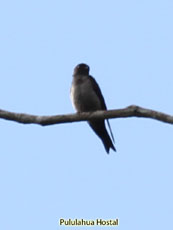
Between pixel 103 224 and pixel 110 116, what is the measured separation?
2637mm

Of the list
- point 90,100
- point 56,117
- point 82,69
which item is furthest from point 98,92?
point 56,117

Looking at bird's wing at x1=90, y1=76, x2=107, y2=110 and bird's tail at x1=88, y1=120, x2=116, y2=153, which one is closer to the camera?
bird's tail at x1=88, y1=120, x2=116, y2=153

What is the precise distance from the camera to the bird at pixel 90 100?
24.2 feet

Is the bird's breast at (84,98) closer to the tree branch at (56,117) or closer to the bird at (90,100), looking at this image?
the bird at (90,100)

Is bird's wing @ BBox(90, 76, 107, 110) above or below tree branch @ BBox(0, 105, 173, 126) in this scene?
above

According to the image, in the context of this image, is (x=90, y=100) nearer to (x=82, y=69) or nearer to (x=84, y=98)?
(x=84, y=98)

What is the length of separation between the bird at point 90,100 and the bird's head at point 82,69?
394mm

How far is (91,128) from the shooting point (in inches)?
297

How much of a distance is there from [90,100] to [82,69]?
988mm

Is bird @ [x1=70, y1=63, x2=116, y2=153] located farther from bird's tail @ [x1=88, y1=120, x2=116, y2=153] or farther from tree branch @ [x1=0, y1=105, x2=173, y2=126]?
tree branch @ [x1=0, y1=105, x2=173, y2=126]

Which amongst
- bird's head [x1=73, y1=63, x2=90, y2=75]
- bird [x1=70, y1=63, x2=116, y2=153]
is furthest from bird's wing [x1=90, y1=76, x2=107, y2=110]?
bird's head [x1=73, y1=63, x2=90, y2=75]

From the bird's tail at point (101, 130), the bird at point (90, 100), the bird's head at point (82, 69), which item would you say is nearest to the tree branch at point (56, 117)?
the bird at point (90, 100)

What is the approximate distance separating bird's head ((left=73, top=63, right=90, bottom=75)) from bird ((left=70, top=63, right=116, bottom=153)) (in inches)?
15.5

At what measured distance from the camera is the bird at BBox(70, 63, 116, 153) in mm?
7363
